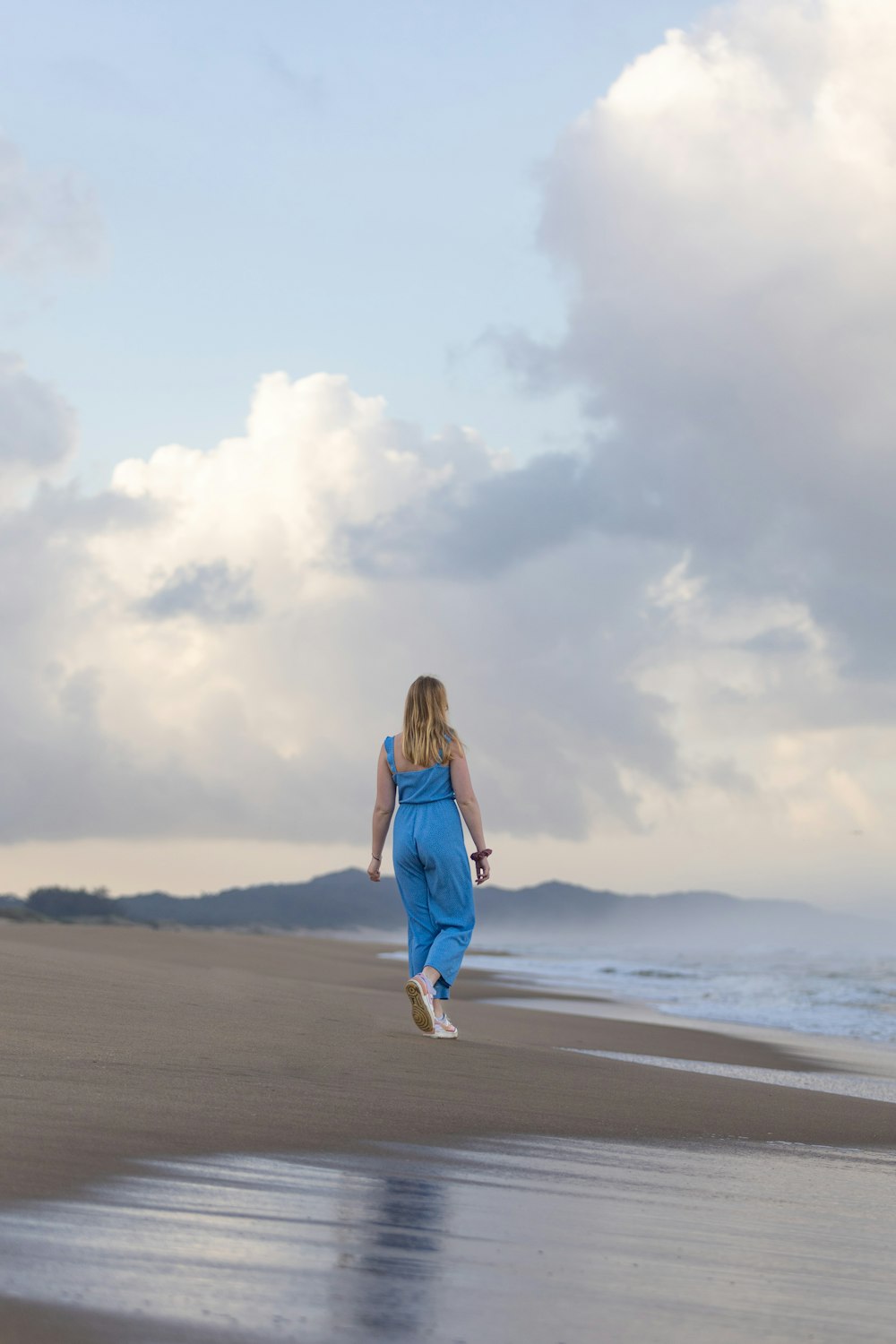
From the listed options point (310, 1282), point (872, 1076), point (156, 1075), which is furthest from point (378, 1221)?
point (872, 1076)

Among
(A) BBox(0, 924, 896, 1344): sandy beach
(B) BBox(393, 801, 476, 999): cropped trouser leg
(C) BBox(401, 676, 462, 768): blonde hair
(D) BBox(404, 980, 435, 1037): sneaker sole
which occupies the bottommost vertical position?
(A) BBox(0, 924, 896, 1344): sandy beach

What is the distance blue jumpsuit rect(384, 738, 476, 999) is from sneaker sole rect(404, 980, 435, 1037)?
0.22 metres

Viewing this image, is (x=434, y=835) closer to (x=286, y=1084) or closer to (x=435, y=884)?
(x=435, y=884)

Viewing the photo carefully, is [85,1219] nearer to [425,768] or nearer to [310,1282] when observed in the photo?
[310,1282]

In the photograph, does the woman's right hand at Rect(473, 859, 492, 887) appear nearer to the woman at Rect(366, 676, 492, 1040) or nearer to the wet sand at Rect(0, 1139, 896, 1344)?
the woman at Rect(366, 676, 492, 1040)

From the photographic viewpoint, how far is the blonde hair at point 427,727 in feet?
24.6

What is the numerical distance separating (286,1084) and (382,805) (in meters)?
2.73

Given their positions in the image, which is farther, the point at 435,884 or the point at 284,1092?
the point at 435,884

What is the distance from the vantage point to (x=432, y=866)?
7488 millimetres

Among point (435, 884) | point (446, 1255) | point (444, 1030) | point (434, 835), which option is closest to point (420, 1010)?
point (444, 1030)

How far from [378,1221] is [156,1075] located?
1.98 m

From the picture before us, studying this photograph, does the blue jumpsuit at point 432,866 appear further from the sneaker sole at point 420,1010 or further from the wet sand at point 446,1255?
Result: the wet sand at point 446,1255

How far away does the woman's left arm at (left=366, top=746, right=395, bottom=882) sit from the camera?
773 centimetres

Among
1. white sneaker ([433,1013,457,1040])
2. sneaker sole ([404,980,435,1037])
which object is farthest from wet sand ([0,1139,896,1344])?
white sneaker ([433,1013,457,1040])
